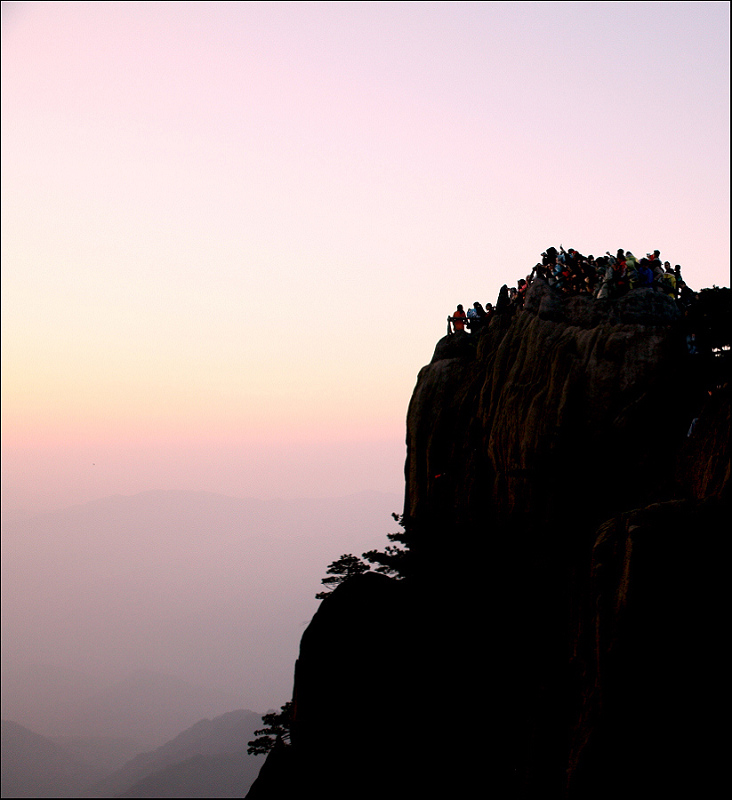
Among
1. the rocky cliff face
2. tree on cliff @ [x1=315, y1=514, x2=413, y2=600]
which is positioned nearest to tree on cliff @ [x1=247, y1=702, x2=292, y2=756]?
tree on cliff @ [x1=315, y1=514, x2=413, y2=600]

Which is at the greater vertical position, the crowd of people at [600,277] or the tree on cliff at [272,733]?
the crowd of people at [600,277]

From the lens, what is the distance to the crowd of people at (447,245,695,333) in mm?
21547

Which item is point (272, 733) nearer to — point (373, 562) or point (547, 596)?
point (373, 562)

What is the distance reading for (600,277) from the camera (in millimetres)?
23516

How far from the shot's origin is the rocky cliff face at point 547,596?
13.1m

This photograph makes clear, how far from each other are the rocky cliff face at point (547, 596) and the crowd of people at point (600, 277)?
52cm

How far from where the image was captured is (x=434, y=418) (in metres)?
29.8

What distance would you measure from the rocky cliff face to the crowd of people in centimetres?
52

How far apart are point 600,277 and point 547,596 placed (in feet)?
34.5

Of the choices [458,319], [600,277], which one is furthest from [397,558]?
[600,277]

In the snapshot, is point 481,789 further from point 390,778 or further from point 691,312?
point 691,312

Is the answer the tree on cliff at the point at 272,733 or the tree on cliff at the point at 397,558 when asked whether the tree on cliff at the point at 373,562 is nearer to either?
the tree on cliff at the point at 397,558

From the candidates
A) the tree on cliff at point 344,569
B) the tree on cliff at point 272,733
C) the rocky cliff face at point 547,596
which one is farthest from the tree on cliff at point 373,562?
the tree on cliff at point 272,733

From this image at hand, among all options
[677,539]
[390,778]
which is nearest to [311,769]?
[390,778]
